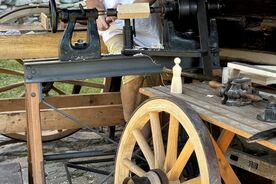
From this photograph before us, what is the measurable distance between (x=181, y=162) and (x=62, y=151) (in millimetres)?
2763

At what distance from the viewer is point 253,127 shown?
68.7 inches

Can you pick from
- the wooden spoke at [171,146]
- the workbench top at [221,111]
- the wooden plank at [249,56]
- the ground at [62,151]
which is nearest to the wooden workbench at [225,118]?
the workbench top at [221,111]

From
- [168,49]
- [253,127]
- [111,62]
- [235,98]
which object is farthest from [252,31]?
[253,127]

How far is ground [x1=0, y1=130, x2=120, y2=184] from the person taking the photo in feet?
13.1

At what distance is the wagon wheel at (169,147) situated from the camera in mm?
1765

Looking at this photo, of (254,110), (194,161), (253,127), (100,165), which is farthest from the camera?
(100,165)

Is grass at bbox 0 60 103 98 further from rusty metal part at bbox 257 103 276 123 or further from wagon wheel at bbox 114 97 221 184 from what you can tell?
rusty metal part at bbox 257 103 276 123

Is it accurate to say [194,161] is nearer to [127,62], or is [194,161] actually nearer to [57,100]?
[127,62]

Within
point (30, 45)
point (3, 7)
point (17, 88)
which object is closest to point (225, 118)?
point (30, 45)

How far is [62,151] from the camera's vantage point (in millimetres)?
4598

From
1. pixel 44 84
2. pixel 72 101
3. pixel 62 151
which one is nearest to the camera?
pixel 72 101

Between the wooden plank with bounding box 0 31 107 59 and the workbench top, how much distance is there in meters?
1.34

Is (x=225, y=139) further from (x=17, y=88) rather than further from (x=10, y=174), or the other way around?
(x=17, y=88)

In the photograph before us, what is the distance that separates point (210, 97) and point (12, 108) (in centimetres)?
207
